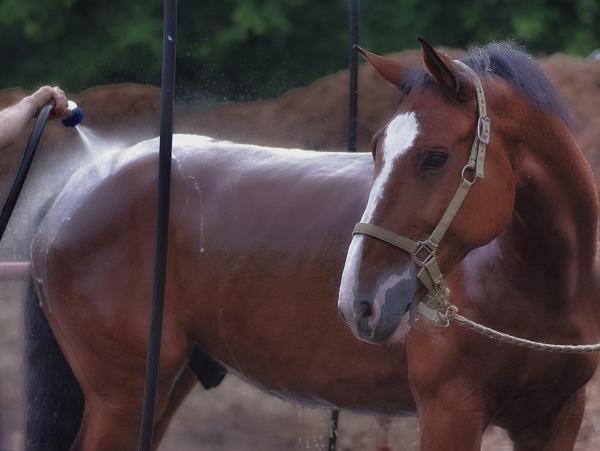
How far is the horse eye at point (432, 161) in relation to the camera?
260cm

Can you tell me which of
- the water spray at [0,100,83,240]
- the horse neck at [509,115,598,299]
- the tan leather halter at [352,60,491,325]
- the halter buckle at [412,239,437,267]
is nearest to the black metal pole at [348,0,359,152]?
the water spray at [0,100,83,240]

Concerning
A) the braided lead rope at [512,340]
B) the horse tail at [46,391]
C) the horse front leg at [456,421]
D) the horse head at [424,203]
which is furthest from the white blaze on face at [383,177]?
the horse tail at [46,391]

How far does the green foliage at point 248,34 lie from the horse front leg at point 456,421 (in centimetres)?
681

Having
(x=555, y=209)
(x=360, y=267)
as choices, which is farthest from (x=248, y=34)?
(x=360, y=267)

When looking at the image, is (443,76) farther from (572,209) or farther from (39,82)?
(39,82)

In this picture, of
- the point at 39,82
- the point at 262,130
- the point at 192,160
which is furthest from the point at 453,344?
the point at 39,82

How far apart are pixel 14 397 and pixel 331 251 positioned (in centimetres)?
328

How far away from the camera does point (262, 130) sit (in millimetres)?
7891

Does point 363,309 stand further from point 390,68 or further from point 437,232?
point 390,68

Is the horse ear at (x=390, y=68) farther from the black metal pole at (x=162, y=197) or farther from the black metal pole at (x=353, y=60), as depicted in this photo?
the black metal pole at (x=353, y=60)

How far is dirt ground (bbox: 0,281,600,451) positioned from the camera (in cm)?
591

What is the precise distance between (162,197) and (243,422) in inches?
133

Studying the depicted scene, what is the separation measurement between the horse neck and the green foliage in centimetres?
663

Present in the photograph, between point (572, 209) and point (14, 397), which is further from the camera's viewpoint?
point (14, 397)
